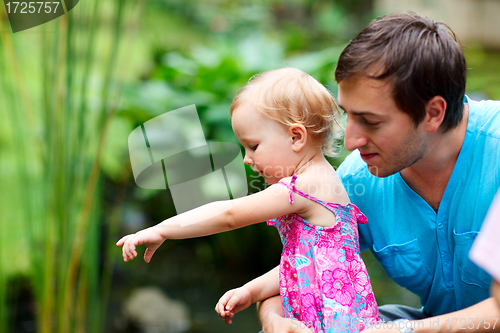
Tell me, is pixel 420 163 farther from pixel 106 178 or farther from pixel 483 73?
pixel 483 73

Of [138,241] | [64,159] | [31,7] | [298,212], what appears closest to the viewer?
[138,241]

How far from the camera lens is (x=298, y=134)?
113 cm

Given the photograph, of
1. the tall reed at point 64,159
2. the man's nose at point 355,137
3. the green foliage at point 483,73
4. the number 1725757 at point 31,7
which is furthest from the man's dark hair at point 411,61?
the green foliage at point 483,73

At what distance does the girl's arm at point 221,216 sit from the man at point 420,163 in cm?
21

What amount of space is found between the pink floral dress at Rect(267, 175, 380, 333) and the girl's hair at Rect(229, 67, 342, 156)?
0.16 metres

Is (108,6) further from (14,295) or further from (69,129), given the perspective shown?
(69,129)

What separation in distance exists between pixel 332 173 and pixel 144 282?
2.36 m

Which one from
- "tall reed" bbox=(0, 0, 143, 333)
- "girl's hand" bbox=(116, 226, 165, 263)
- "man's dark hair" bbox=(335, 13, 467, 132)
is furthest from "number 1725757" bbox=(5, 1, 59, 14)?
"man's dark hair" bbox=(335, 13, 467, 132)

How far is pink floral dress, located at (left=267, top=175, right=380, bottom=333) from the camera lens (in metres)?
1.04

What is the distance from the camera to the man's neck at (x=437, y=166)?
1139 millimetres

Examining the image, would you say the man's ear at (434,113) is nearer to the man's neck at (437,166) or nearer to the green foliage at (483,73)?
the man's neck at (437,166)

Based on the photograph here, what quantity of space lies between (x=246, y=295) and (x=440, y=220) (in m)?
Result: 0.54

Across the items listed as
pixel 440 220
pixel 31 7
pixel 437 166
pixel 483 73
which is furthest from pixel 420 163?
pixel 483 73

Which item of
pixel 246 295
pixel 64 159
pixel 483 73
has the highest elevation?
pixel 64 159
